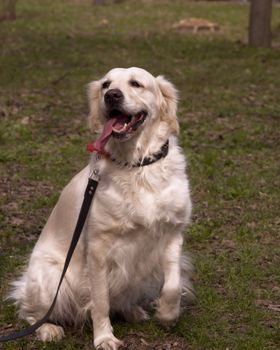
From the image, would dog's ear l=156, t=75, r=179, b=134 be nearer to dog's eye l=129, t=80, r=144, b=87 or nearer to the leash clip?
dog's eye l=129, t=80, r=144, b=87

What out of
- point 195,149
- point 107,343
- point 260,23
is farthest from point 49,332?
point 260,23

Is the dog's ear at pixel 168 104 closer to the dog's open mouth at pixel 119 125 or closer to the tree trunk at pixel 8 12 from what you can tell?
the dog's open mouth at pixel 119 125

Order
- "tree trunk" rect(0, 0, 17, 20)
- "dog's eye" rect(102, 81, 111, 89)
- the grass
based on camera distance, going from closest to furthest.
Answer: "dog's eye" rect(102, 81, 111, 89)
the grass
"tree trunk" rect(0, 0, 17, 20)

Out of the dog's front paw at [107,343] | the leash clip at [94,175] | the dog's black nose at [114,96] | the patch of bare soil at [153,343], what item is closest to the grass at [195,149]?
the patch of bare soil at [153,343]

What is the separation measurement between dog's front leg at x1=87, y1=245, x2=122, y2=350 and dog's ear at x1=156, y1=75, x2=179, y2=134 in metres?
0.88

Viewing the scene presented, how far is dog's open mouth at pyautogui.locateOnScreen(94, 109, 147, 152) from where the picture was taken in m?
4.16

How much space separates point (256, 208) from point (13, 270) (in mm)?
2426

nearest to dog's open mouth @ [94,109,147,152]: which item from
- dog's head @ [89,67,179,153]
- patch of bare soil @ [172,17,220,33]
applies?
dog's head @ [89,67,179,153]

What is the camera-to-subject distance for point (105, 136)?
13.6 ft

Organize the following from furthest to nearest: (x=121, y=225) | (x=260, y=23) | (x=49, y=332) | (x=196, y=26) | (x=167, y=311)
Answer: (x=196, y=26)
(x=260, y=23)
(x=49, y=332)
(x=167, y=311)
(x=121, y=225)

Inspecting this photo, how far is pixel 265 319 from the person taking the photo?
4590 millimetres

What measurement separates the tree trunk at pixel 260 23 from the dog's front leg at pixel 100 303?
39.6 ft

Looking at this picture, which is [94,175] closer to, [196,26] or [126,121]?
[126,121]

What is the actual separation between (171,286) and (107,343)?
484 millimetres
